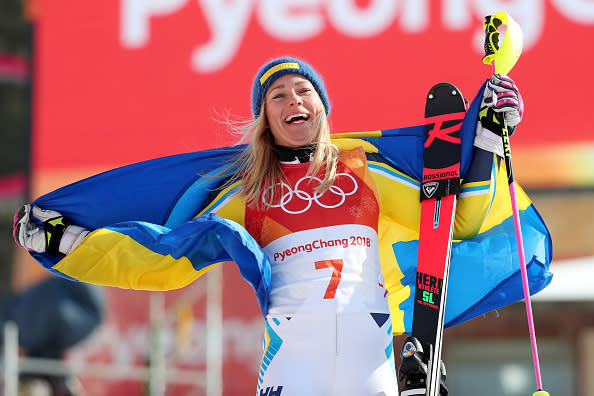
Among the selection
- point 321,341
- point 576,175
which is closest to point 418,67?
point 576,175

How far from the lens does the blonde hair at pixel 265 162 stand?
114 inches

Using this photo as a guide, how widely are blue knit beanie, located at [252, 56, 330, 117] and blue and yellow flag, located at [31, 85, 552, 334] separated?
19 cm

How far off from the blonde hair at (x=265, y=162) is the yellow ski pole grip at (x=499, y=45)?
611 mm

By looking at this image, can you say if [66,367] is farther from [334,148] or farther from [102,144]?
[334,148]

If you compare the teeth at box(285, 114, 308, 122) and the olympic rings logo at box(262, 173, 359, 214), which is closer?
the olympic rings logo at box(262, 173, 359, 214)

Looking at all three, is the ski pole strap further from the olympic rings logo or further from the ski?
the olympic rings logo

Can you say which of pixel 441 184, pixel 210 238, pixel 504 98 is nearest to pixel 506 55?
pixel 504 98

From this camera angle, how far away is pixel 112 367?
315 inches

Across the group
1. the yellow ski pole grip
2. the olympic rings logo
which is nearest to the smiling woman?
the olympic rings logo

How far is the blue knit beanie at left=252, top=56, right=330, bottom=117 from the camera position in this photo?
3094 mm

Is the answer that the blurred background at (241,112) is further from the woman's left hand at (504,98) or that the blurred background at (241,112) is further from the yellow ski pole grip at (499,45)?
the woman's left hand at (504,98)

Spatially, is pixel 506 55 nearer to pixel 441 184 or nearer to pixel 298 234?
pixel 441 184

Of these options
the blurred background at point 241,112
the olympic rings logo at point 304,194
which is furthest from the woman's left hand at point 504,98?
the blurred background at point 241,112

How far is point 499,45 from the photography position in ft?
9.66
